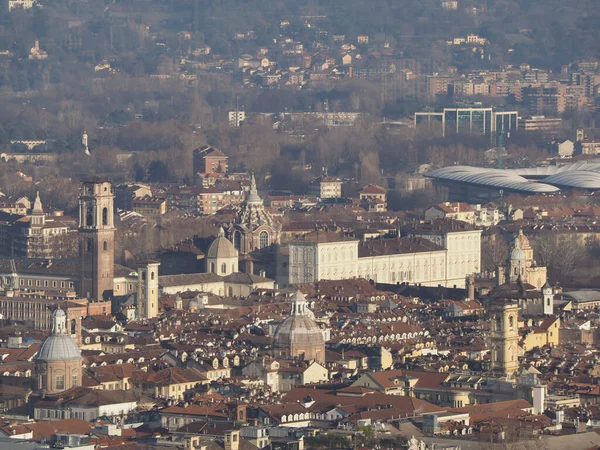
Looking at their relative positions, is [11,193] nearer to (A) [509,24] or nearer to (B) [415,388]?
(B) [415,388]

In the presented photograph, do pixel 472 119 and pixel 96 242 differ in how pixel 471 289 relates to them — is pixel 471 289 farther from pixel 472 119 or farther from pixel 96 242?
pixel 472 119

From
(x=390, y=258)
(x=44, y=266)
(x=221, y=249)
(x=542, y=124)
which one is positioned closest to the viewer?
A: (x=44, y=266)

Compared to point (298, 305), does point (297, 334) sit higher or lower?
lower

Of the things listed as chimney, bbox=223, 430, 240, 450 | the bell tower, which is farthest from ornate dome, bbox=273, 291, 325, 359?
chimney, bbox=223, 430, 240, 450

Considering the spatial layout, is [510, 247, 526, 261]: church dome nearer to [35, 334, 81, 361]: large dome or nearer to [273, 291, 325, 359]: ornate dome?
[273, 291, 325, 359]: ornate dome

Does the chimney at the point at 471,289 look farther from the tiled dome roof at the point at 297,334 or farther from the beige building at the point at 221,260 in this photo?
the tiled dome roof at the point at 297,334

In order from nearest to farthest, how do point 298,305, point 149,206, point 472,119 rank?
1. point 298,305
2. point 149,206
3. point 472,119

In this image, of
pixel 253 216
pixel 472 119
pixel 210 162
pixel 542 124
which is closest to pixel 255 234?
pixel 253 216
